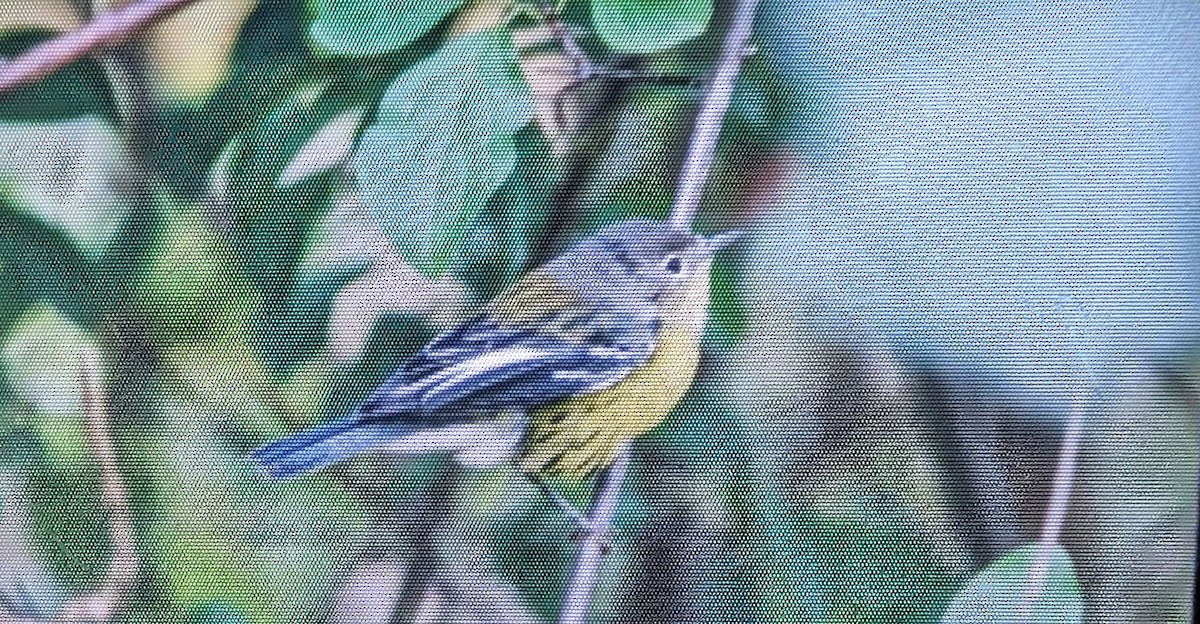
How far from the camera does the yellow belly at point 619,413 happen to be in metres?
0.58

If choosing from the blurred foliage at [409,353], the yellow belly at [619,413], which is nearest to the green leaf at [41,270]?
the blurred foliage at [409,353]

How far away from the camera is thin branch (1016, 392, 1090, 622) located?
577 mm


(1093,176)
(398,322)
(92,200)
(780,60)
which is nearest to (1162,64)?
(1093,176)

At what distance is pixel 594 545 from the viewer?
580 mm

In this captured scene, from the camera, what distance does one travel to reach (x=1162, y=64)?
57 cm

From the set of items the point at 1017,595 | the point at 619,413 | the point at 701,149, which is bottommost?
the point at 1017,595

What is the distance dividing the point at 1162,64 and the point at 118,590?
0.59m

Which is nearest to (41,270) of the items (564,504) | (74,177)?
(74,177)

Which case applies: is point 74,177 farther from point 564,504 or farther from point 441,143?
point 564,504

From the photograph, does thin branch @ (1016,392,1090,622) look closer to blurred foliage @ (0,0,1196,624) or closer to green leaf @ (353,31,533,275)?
blurred foliage @ (0,0,1196,624)

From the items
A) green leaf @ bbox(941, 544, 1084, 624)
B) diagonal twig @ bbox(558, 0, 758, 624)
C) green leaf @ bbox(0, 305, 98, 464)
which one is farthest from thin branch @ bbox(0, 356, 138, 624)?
green leaf @ bbox(941, 544, 1084, 624)

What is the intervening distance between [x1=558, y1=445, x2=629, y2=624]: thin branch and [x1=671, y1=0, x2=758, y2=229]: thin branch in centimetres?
13

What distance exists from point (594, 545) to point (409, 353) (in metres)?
0.14

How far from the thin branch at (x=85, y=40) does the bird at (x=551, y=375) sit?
8.8 inches
